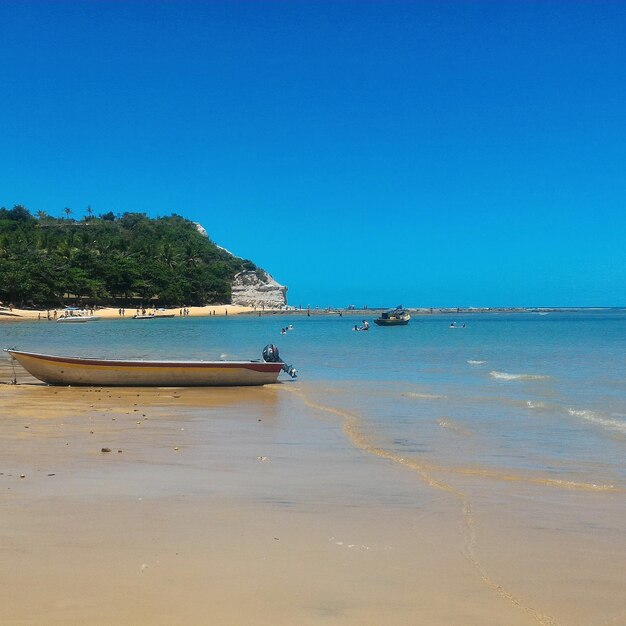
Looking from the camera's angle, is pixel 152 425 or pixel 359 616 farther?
pixel 152 425

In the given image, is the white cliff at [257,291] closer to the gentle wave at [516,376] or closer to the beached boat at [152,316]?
Answer: the beached boat at [152,316]

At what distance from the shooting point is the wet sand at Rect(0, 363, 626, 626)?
15.8ft

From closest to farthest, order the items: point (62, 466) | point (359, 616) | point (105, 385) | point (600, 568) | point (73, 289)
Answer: point (359, 616), point (600, 568), point (62, 466), point (105, 385), point (73, 289)

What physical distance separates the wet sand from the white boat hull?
928 cm

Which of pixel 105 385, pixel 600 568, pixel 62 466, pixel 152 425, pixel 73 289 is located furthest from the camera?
pixel 73 289

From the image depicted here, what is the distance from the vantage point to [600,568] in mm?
5750

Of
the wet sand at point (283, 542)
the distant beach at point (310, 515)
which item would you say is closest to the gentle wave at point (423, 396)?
the distant beach at point (310, 515)

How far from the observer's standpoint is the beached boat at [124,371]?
2048cm

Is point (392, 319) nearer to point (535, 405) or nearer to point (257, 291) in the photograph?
point (535, 405)

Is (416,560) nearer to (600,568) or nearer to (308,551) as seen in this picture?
(308,551)

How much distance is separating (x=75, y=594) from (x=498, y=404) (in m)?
14.7

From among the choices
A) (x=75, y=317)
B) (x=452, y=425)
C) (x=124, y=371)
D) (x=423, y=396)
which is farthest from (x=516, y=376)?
(x=75, y=317)

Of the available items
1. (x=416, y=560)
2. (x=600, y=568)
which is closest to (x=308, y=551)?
(x=416, y=560)

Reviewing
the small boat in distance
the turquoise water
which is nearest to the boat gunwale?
the turquoise water
